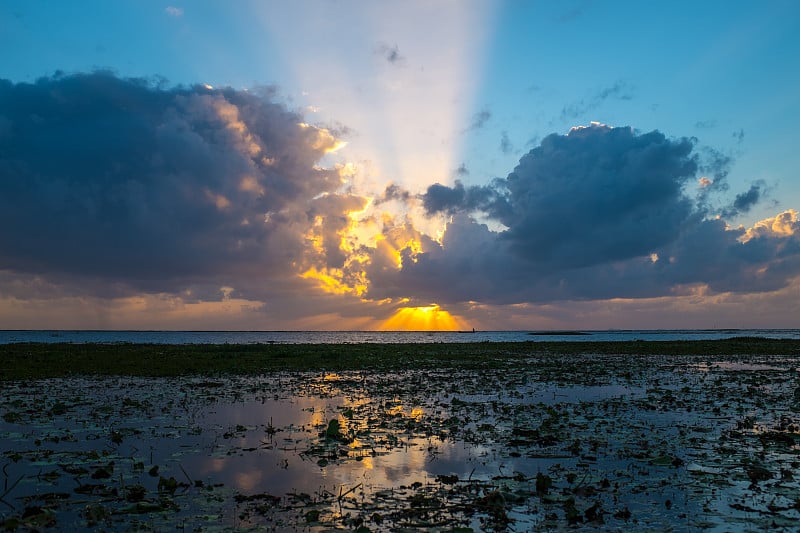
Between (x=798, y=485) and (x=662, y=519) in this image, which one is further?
(x=798, y=485)

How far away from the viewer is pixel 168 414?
21.5 metres

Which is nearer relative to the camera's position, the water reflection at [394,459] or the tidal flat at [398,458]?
the tidal flat at [398,458]

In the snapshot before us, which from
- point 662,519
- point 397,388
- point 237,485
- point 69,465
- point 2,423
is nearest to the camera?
point 662,519

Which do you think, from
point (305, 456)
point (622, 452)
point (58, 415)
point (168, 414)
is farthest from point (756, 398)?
point (58, 415)

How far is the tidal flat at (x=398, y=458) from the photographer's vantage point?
10141 mm

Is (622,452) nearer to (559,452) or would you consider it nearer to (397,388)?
(559,452)

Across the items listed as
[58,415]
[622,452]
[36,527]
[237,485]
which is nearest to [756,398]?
[622,452]

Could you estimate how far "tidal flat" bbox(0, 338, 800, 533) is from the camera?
399 inches

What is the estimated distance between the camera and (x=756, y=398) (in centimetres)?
2655

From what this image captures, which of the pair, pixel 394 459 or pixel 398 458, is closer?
pixel 394 459

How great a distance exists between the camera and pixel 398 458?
14773 mm

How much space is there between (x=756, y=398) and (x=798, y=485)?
17.0 meters

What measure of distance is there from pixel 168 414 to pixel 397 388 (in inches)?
545

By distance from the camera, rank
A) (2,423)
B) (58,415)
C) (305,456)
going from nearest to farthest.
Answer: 1. (305,456)
2. (2,423)
3. (58,415)
